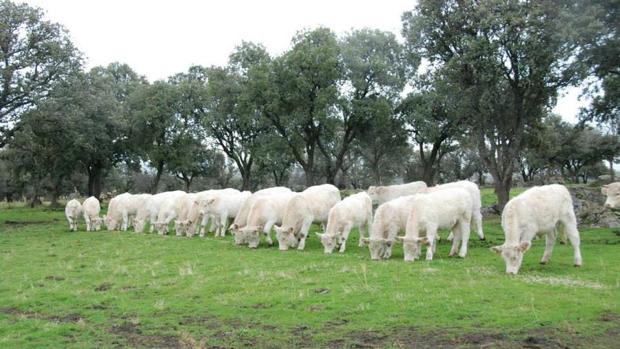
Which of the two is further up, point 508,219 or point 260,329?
point 508,219

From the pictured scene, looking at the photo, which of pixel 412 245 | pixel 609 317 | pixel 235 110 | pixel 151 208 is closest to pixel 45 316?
pixel 412 245

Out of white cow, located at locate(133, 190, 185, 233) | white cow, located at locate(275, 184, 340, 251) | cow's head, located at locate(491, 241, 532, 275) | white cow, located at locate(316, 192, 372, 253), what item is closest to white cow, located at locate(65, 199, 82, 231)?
white cow, located at locate(133, 190, 185, 233)

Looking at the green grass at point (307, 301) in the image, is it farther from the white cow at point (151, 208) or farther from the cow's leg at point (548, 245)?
the white cow at point (151, 208)

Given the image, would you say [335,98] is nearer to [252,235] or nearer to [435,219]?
[252,235]

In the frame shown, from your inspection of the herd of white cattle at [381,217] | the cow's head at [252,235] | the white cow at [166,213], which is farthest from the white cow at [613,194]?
the white cow at [166,213]

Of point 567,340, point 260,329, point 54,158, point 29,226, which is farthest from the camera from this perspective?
point 54,158

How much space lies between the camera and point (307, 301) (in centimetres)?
1153

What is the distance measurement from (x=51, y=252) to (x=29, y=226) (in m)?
15.6

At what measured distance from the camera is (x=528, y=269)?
14.7 m

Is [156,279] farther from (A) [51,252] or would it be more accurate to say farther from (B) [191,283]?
A: (A) [51,252]

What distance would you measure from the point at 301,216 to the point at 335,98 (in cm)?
2152

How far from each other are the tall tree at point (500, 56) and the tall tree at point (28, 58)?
2185 cm

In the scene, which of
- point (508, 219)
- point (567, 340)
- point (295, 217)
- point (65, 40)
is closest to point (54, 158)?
point (65, 40)

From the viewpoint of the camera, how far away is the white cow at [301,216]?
20.1 metres
